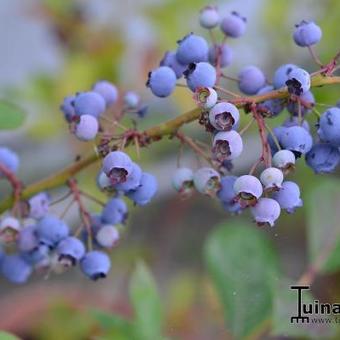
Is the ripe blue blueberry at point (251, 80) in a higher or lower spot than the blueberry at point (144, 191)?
higher

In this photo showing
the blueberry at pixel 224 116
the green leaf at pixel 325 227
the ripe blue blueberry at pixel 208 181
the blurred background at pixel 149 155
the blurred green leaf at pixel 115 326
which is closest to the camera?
the blueberry at pixel 224 116

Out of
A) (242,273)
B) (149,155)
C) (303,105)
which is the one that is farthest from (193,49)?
(149,155)

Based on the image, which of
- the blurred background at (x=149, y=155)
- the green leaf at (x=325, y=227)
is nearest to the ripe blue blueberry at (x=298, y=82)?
the green leaf at (x=325, y=227)

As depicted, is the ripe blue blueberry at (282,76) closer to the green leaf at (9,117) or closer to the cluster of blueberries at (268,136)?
the cluster of blueberries at (268,136)

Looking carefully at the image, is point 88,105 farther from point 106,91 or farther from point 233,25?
point 233,25

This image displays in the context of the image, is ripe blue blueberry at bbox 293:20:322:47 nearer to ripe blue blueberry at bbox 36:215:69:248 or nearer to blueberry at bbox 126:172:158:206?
blueberry at bbox 126:172:158:206

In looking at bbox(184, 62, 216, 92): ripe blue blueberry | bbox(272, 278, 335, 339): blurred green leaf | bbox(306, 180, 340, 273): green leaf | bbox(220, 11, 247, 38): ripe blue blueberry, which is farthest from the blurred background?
bbox(184, 62, 216, 92): ripe blue blueberry

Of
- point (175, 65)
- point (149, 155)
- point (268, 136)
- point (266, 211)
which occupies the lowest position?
point (266, 211)
